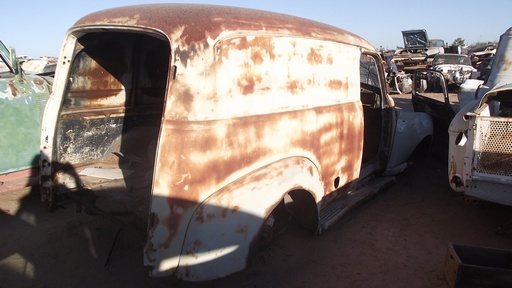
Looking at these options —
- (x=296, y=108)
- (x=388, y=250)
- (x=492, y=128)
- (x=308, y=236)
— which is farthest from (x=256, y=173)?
(x=492, y=128)

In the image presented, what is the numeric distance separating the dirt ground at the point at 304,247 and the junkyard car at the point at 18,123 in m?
0.40

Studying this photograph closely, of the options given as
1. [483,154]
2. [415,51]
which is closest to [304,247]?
[483,154]

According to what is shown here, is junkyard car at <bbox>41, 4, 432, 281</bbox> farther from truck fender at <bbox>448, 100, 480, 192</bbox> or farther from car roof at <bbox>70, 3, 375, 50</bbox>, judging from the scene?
truck fender at <bbox>448, 100, 480, 192</bbox>

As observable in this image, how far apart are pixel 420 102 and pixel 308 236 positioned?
3371mm

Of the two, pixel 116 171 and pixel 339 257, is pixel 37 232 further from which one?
pixel 339 257

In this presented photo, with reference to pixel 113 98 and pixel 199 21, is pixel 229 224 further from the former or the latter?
pixel 113 98

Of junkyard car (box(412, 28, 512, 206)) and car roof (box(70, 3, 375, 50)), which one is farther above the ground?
car roof (box(70, 3, 375, 50))

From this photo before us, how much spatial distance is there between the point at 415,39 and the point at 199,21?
20594 millimetres

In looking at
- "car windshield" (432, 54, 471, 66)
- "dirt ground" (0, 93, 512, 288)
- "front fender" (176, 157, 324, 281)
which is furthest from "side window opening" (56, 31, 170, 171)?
"car windshield" (432, 54, 471, 66)

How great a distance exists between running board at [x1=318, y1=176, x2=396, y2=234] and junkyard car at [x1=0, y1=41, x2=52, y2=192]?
365 centimetres

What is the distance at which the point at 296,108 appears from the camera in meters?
2.61

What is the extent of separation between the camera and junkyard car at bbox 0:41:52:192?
4.08 meters

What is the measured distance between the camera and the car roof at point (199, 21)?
81.8 inches

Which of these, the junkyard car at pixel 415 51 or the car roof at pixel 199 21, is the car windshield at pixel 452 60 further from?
the car roof at pixel 199 21
